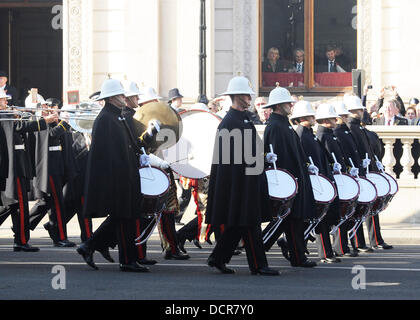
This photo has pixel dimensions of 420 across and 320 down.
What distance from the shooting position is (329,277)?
40.5 ft

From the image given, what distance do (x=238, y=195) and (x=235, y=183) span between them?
12 centimetres

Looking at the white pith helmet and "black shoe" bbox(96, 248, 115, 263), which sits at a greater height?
the white pith helmet

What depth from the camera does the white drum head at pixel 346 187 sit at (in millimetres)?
14172

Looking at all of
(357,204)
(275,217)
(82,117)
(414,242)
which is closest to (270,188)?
(275,217)

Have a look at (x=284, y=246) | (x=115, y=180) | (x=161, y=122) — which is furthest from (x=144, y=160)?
(x=284, y=246)

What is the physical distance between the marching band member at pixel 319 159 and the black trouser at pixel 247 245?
1.81m

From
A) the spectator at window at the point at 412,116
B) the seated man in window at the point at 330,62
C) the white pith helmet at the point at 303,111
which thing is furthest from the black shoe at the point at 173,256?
the seated man in window at the point at 330,62

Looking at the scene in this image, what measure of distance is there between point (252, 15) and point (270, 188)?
11620 mm

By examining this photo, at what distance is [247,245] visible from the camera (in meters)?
12.3

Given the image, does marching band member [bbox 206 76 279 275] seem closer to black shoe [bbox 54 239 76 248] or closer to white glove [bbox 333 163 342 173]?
white glove [bbox 333 163 342 173]

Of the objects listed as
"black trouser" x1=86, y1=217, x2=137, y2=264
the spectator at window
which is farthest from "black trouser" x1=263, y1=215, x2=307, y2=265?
the spectator at window

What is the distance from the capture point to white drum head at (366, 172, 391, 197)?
602 inches

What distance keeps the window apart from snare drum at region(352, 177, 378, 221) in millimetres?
9486

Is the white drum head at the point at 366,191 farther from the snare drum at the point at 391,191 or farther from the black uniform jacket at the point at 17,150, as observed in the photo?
the black uniform jacket at the point at 17,150
